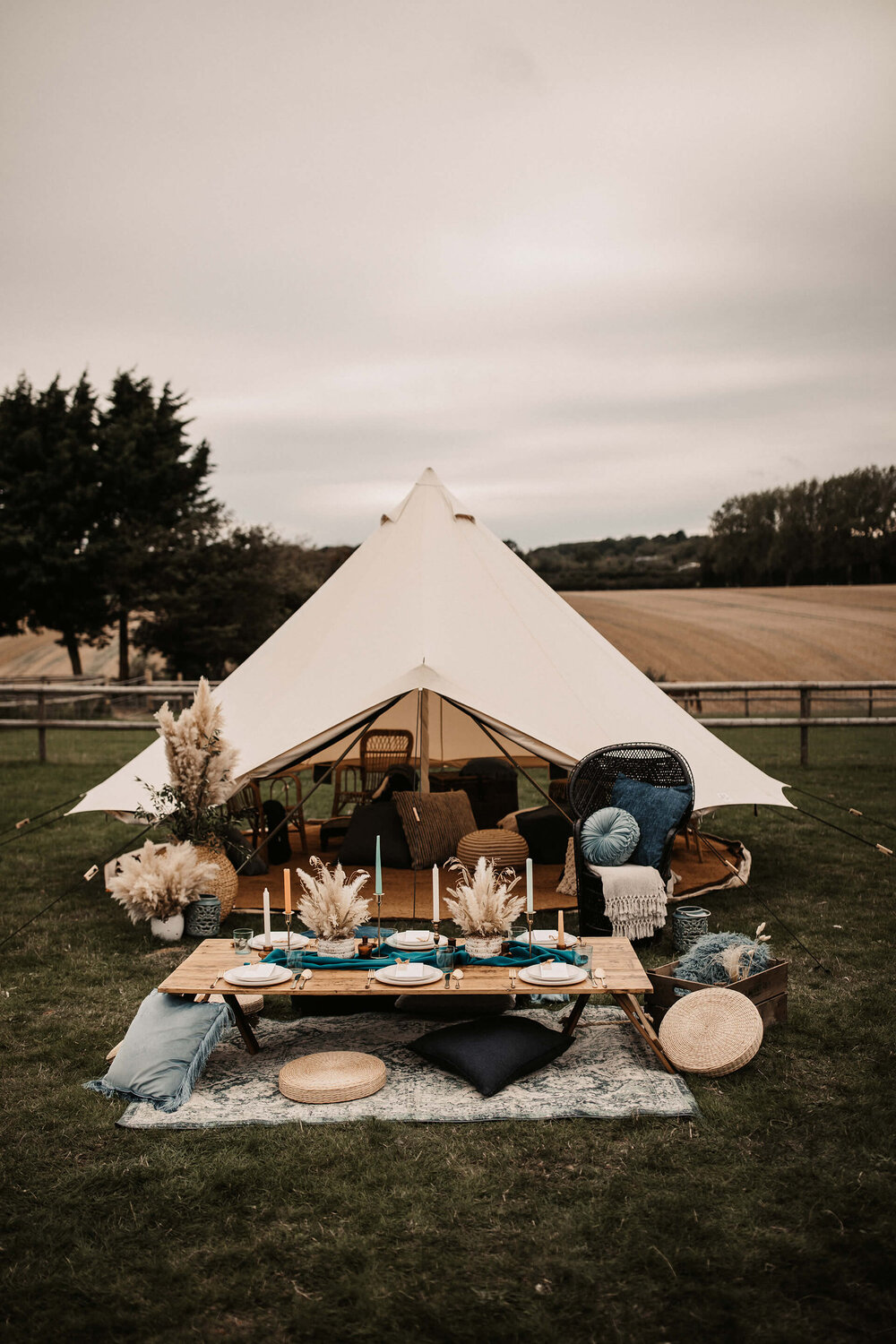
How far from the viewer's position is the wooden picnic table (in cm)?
364

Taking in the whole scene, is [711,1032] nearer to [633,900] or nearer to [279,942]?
[633,900]

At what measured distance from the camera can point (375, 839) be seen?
6926 mm

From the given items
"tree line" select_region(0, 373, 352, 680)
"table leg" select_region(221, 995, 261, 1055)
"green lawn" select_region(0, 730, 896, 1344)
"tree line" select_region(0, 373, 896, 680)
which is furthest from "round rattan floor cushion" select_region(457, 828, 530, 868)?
"tree line" select_region(0, 373, 352, 680)

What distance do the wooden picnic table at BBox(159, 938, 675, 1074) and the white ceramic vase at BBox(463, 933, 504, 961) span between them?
0.05 m

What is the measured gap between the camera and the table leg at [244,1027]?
3.90 meters

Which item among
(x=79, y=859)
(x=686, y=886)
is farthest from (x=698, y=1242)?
(x=79, y=859)

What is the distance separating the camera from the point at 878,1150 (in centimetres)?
316

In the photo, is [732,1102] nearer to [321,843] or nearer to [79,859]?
[321,843]

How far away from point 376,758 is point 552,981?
5670mm

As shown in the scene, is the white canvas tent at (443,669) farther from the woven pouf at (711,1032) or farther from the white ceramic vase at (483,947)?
the woven pouf at (711,1032)

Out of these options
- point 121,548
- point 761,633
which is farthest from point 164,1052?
point 121,548

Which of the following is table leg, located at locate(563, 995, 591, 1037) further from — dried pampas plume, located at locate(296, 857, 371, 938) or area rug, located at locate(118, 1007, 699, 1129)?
dried pampas plume, located at locate(296, 857, 371, 938)

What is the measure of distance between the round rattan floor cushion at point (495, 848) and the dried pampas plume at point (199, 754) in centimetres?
156

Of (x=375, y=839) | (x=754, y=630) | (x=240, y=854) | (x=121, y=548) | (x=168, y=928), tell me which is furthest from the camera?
(x=121, y=548)
